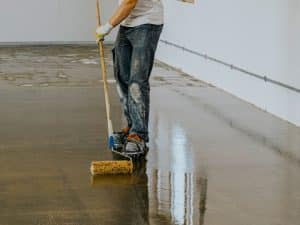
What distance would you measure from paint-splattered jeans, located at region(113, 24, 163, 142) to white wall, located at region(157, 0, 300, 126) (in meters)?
1.43

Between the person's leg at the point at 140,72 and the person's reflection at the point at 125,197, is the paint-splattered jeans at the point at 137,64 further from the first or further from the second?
the person's reflection at the point at 125,197

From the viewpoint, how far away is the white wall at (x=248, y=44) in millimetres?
5642

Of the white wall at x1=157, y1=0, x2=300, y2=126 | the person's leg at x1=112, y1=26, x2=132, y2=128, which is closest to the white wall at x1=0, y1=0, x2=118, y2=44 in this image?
the white wall at x1=157, y1=0, x2=300, y2=126

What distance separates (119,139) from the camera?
4.79m

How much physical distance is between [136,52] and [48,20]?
8122 mm

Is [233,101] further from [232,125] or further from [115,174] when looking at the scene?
[115,174]

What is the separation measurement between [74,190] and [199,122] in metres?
2.11

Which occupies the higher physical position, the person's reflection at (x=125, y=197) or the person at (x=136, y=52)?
the person at (x=136, y=52)

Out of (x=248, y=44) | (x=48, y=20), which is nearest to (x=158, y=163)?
(x=248, y=44)

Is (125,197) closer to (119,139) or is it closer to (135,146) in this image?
(135,146)

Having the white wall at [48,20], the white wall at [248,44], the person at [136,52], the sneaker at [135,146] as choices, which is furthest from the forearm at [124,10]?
the white wall at [48,20]

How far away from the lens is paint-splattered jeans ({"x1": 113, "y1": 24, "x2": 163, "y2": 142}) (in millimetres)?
4586

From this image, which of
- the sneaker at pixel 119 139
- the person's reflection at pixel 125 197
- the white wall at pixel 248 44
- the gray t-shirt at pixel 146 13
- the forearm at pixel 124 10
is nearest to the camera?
the person's reflection at pixel 125 197

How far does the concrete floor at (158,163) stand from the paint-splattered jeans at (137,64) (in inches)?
10.6
